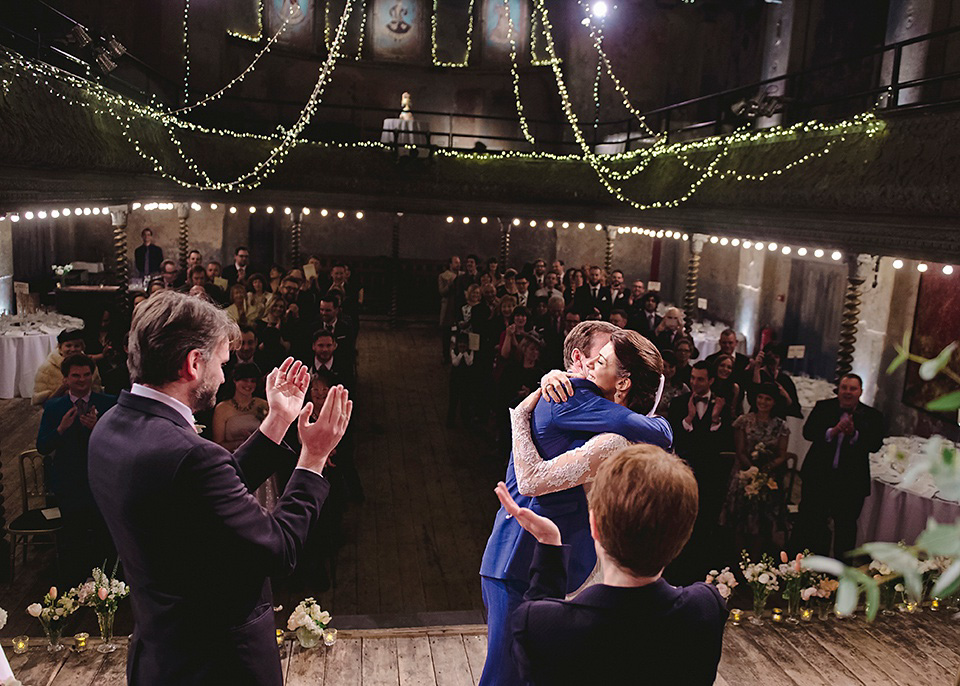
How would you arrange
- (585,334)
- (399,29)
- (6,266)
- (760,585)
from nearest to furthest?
(585,334) < (760,585) < (6,266) < (399,29)

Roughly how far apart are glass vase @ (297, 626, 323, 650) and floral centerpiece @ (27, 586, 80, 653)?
1.10 meters

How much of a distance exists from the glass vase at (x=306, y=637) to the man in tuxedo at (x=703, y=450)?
277cm

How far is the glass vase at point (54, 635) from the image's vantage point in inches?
149

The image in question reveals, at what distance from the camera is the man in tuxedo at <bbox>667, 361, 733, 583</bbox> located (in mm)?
5625

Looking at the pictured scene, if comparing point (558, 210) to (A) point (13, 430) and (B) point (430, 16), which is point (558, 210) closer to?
(B) point (430, 16)

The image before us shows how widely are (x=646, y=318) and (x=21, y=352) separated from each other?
312 inches

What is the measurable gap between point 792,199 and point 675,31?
10.4m

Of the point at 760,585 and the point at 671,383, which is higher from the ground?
the point at 671,383

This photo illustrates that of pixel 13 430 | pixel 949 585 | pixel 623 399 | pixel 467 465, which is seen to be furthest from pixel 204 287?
pixel 949 585

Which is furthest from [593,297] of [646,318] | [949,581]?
[949,581]

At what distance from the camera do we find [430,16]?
1934 cm

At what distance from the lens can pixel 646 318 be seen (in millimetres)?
10281

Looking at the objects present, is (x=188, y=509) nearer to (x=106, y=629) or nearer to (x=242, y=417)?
(x=106, y=629)

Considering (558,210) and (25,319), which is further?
(558,210)
